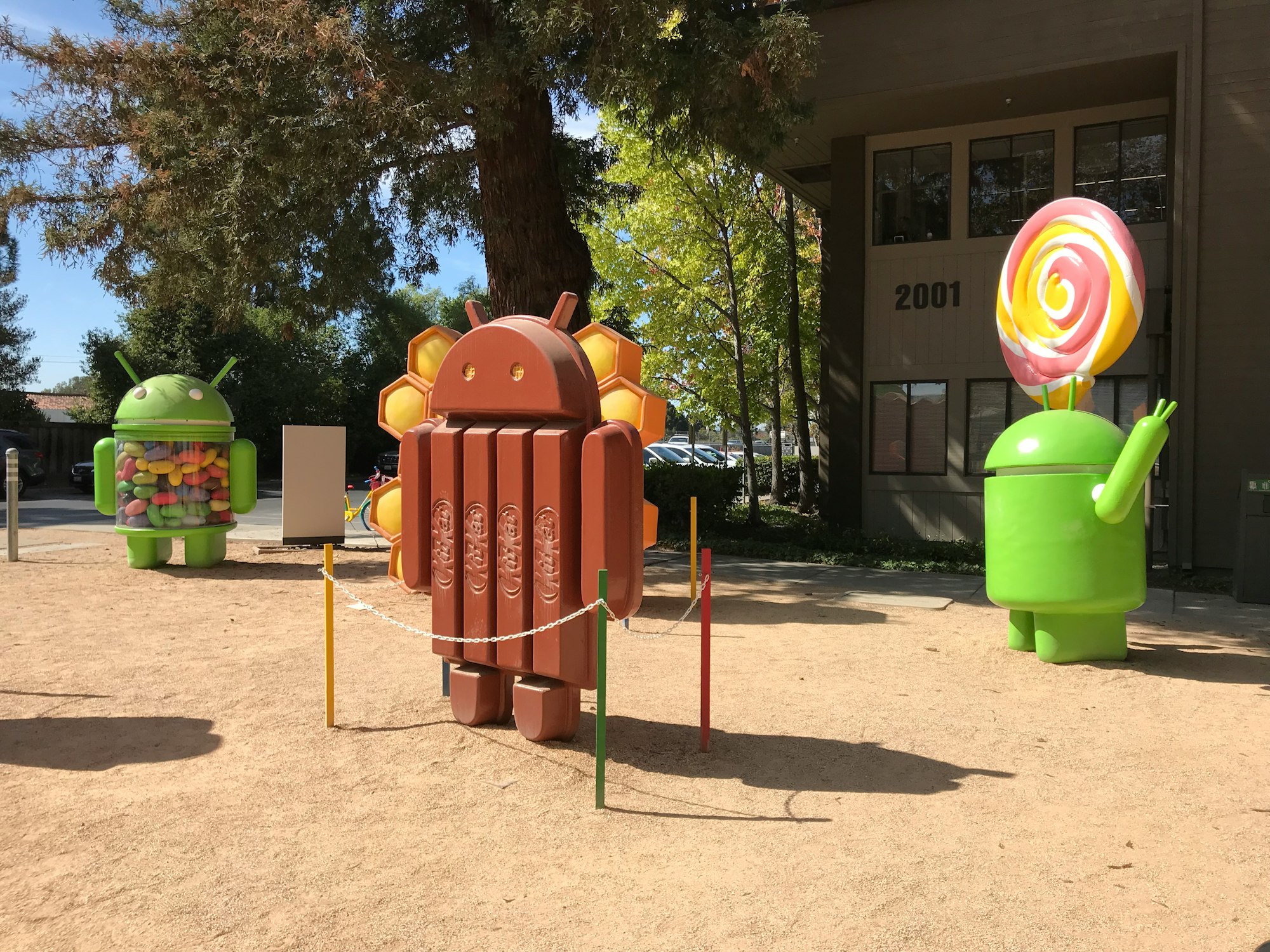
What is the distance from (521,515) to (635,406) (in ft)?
12.1

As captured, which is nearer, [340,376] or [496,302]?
[496,302]

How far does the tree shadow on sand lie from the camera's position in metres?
5.08

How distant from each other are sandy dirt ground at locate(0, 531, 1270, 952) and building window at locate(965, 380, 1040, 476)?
818 cm

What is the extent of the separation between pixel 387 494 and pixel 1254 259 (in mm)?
11520

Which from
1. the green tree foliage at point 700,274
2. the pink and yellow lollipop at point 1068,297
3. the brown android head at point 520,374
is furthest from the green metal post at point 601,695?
the green tree foliage at point 700,274

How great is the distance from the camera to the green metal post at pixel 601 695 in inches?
182

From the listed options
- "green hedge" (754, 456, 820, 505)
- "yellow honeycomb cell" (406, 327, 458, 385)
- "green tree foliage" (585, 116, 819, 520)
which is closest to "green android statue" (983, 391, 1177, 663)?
"yellow honeycomb cell" (406, 327, 458, 385)

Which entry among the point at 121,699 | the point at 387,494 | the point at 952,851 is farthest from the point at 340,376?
the point at 952,851

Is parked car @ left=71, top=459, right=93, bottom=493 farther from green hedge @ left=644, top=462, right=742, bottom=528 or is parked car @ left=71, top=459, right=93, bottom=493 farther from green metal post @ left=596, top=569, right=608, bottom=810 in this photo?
green metal post @ left=596, top=569, right=608, bottom=810

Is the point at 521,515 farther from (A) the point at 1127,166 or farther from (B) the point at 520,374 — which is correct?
(A) the point at 1127,166

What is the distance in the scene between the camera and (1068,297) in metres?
8.16

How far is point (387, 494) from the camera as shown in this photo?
10148 mm

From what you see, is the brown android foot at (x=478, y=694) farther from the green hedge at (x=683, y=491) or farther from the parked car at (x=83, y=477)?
the parked car at (x=83, y=477)

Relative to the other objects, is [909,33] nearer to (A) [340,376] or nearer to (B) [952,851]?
(B) [952,851]
